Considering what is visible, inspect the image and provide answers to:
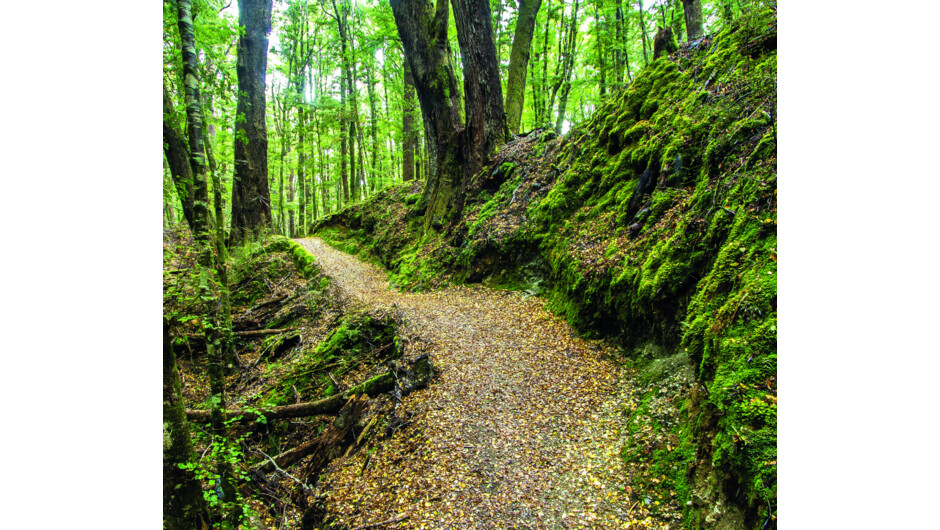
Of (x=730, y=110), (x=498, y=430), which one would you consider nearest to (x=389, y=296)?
(x=498, y=430)

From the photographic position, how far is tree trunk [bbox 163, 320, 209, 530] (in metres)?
3.56

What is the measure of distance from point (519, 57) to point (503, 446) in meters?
12.9

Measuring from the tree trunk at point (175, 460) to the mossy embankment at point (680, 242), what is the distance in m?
4.17

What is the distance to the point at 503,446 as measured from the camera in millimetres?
4430

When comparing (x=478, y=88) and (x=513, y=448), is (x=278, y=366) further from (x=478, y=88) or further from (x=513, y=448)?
(x=478, y=88)

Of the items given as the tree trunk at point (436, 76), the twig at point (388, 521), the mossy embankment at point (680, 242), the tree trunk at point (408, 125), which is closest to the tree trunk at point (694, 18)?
the mossy embankment at point (680, 242)

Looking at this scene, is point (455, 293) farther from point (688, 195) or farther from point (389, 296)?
point (688, 195)

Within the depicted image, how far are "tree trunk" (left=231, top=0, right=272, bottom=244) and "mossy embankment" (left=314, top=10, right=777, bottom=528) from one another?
5269mm

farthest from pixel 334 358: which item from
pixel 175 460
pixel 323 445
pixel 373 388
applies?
pixel 175 460

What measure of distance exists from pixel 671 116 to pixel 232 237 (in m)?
12.0

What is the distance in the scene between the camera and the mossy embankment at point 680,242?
307cm

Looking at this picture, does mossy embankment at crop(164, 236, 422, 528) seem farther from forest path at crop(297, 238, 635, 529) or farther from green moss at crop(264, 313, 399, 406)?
forest path at crop(297, 238, 635, 529)

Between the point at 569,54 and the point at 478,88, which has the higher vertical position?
the point at 569,54

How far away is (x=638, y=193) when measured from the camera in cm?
677
